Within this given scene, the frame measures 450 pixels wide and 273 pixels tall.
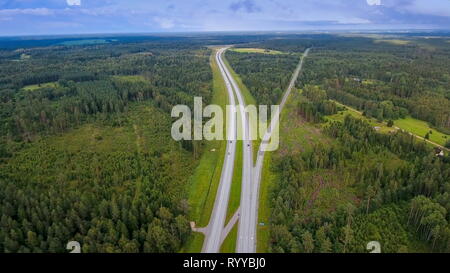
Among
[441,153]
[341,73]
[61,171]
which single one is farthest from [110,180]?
[341,73]

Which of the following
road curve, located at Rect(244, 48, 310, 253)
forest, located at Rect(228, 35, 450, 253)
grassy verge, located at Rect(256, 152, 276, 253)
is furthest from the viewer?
grassy verge, located at Rect(256, 152, 276, 253)

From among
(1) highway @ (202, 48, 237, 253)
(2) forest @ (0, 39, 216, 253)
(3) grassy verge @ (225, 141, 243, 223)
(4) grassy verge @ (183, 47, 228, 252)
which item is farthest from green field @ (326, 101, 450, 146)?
(2) forest @ (0, 39, 216, 253)

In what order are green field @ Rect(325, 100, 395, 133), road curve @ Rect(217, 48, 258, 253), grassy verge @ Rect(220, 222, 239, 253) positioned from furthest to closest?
1. green field @ Rect(325, 100, 395, 133)
2. road curve @ Rect(217, 48, 258, 253)
3. grassy verge @ Rect(220, 222, 239, 253)

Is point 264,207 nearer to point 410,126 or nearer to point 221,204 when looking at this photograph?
point 221,204

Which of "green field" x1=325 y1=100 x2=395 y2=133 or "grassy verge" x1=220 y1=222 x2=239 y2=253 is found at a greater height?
"green field" x1=325 y1=100 x2=395 y2=133

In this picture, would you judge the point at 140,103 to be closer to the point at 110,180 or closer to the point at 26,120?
the point at 26,120

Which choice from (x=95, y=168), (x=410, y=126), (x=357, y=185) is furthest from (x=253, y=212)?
(x=410, y=126)

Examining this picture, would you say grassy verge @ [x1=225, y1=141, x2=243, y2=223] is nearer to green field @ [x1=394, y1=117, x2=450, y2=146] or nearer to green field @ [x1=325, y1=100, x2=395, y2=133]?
green field @ [x1=325, y1=100, x2=395, y2=133]
